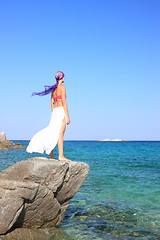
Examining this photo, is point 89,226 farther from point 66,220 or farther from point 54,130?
point 54,130

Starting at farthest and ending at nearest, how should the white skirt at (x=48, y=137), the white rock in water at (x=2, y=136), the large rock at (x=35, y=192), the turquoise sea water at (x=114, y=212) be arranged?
the white rock in water at (x=2, y=136)
the white skirt at (x=48, y=137)
the turquoise sea water at (x=114, y=212)
the large rock at (x=35, y=192)

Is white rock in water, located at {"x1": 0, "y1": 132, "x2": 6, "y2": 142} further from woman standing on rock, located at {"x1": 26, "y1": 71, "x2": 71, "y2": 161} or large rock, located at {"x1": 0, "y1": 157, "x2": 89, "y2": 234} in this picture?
large rock, located at {"x1": 0, "y1": 157, "x2": 89, "y2": 234}

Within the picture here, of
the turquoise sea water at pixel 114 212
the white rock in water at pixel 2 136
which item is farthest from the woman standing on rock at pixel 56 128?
the white rock in water at pixel 2 136

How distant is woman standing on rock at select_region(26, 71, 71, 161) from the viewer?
6875mm

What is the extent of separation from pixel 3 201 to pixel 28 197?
485mm

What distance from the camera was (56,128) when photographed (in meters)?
6.99

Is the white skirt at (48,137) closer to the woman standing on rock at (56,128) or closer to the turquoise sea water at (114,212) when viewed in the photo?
the woman standing on rock at (56,128)

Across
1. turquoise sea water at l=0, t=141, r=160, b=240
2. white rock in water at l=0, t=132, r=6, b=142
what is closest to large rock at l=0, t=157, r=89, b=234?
turquoise sea water at l=0, t=141, r=160, b=240

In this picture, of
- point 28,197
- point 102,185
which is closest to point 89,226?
point 28,197

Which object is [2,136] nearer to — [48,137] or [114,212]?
[114,212]

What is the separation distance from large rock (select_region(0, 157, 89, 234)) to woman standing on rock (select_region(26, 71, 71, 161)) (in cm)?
91

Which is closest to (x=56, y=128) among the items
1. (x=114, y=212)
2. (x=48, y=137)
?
(x=48, y=137)

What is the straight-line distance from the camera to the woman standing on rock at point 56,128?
6.88 m

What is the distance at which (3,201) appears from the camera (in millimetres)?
4848
